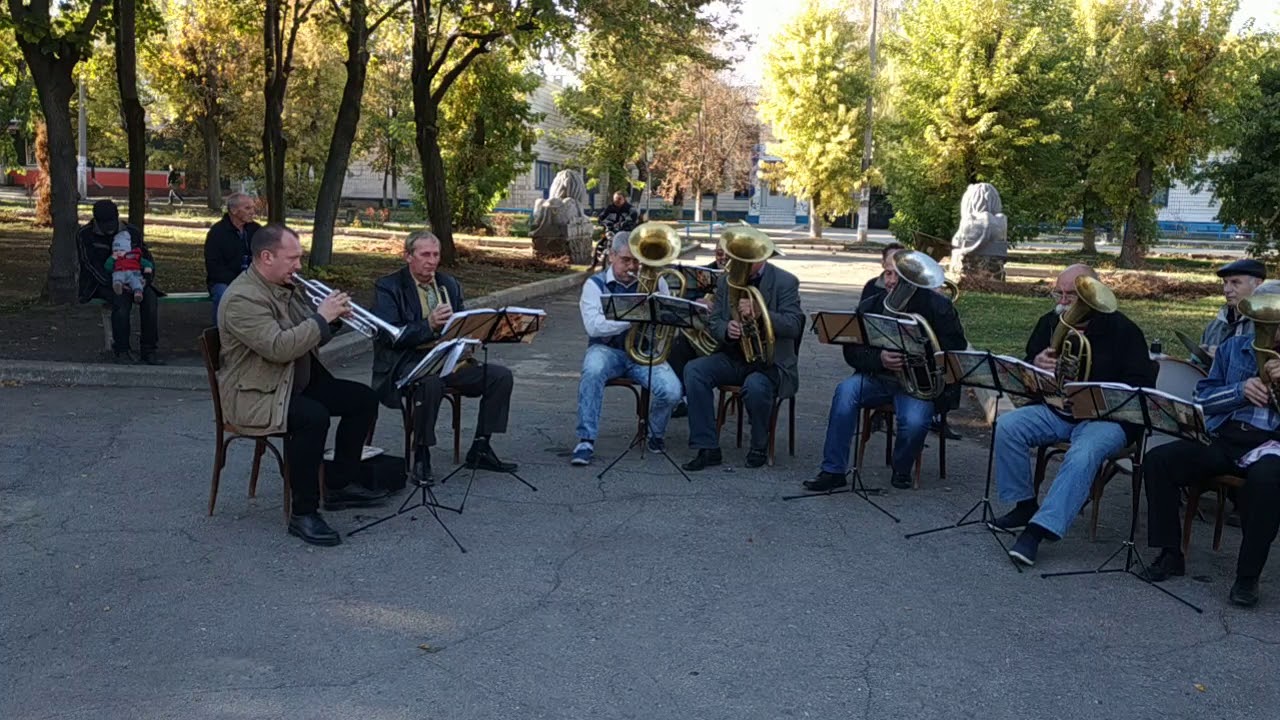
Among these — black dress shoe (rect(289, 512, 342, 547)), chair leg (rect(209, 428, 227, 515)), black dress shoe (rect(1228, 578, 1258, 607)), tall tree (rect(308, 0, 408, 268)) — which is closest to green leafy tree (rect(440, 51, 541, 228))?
tall tree (rect(308, 0, 408, 268))

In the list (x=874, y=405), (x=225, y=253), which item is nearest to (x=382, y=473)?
(x=874, y=405)

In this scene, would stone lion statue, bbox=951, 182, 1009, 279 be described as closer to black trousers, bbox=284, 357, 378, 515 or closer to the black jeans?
the black jeans

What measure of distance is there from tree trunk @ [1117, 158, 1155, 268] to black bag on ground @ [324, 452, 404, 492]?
25.2 m

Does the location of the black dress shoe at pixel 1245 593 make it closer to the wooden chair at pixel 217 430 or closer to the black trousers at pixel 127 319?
the wooden chair at pixel 217 430

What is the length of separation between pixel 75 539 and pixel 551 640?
2.68m

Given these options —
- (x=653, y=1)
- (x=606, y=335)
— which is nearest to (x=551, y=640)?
(x=606, y=335)

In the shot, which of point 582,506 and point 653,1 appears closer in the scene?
point 582,506

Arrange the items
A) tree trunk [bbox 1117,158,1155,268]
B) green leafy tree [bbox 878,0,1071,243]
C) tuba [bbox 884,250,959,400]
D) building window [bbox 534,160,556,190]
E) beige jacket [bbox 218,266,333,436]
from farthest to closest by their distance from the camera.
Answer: building window [bbox 534,160,556,190]
tree trunk [bbox 1117,158,1155,268]
green leafy tree [bbox 878,0,1071,243]
tuba [bbox 884,250,959,400]
beige jacket [bbox 218,266,333,436]

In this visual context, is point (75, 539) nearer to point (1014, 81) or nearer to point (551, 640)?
point (551, 640)

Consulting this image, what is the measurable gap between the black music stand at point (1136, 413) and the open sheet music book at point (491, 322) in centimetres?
281

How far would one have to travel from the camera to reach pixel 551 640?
4.64 m

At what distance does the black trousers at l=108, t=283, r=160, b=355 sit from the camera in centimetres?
981

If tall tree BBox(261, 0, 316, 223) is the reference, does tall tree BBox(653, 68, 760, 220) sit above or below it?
above

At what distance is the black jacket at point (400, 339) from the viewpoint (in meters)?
6.76
